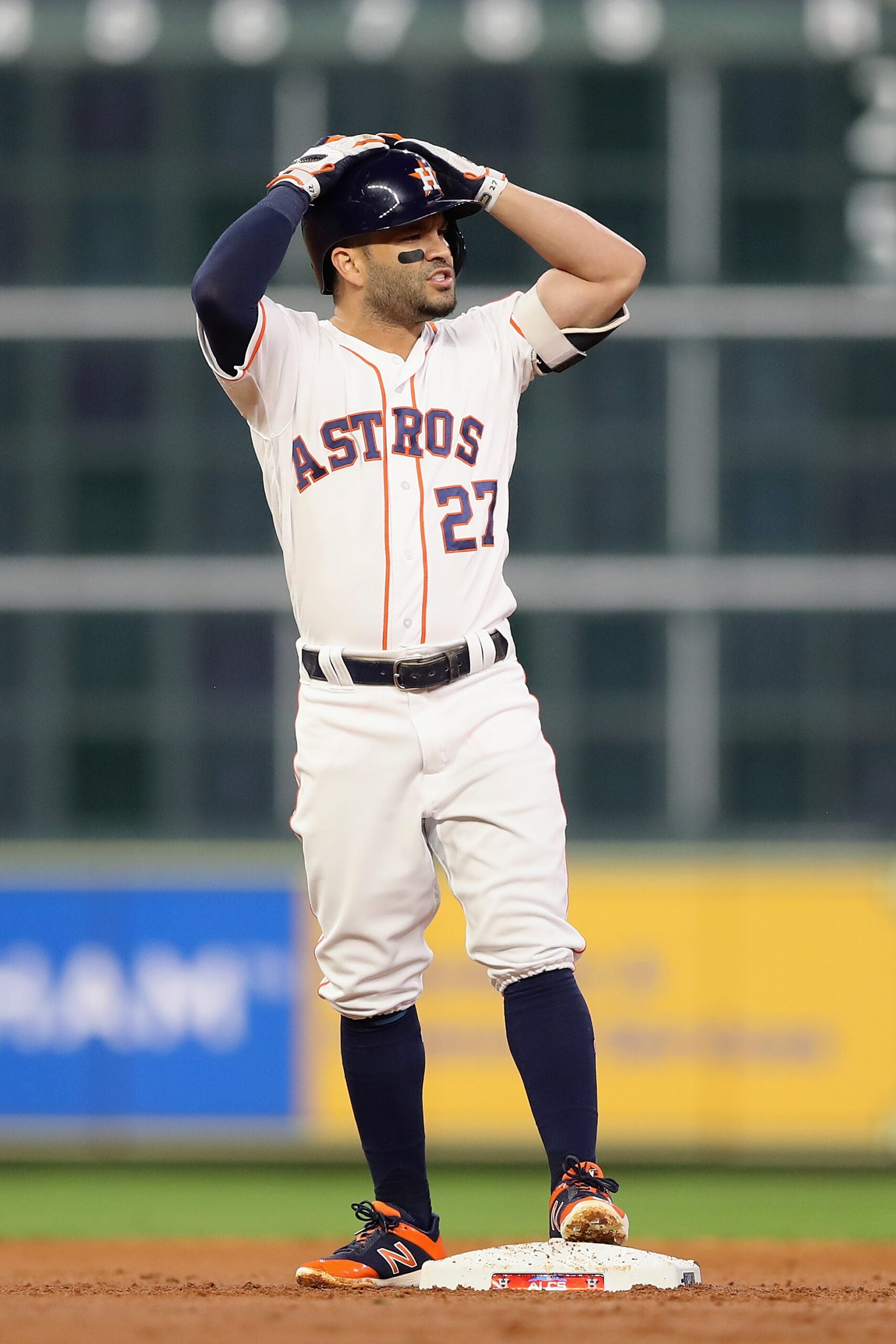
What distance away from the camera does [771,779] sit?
27.1 ft

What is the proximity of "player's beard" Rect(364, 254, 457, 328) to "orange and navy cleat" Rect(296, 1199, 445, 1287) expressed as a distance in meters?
1.46

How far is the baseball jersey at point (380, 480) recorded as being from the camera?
3221 mm

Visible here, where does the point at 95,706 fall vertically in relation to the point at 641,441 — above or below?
below

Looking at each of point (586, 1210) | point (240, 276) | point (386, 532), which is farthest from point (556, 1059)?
point (240, 276)

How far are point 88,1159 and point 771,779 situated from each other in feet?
10.1

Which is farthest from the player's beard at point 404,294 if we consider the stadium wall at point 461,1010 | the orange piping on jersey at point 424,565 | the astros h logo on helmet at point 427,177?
the stadium wall at point 461,1010

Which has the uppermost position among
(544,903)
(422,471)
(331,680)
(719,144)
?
(719,144)

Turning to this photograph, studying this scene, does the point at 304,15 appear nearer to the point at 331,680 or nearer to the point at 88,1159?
the point at 88,1159

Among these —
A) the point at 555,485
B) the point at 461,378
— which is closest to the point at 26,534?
the point at 555,485

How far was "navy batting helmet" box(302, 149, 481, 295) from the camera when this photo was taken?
3271 mm

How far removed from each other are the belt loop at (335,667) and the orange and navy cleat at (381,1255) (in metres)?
0.85

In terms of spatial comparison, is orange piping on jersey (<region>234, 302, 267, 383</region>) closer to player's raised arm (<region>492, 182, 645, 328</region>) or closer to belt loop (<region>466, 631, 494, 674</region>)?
player's raised arm (<region>492, 182, 645, 328</region>)

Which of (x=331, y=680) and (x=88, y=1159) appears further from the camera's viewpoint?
(x=88, y=1159)

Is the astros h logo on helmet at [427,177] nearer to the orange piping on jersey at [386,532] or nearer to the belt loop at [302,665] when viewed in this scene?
the orange piping on jersey at [386,532]
